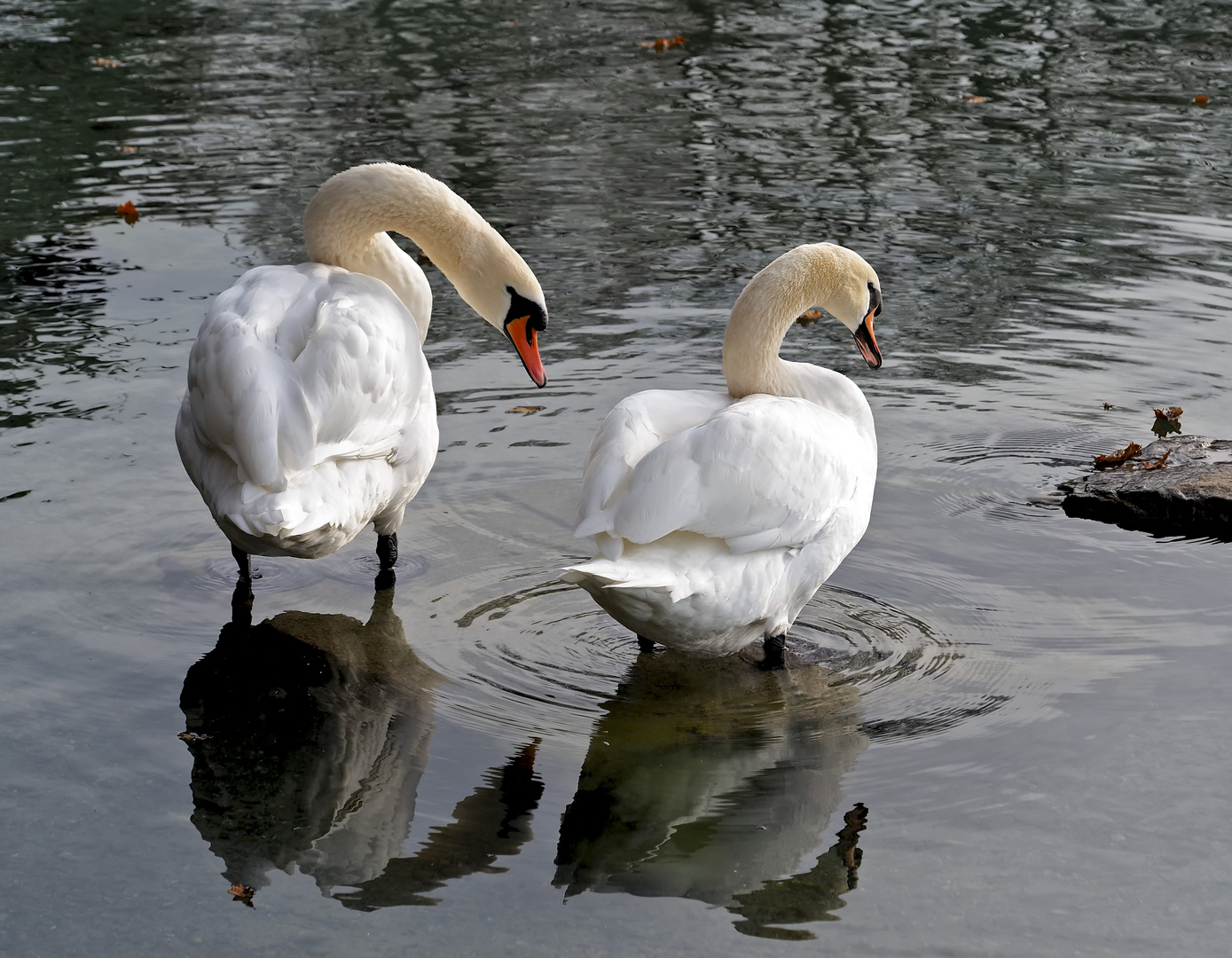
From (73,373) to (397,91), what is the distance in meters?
6.47

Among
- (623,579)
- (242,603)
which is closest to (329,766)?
(623,579)

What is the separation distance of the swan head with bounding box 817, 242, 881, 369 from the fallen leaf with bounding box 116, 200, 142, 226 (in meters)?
5.69

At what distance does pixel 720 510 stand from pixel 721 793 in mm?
805

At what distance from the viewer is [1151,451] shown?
20.0ft

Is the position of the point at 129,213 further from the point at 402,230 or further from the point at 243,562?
the point at 243,562

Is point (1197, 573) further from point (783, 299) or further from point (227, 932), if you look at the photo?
point (227, 932)

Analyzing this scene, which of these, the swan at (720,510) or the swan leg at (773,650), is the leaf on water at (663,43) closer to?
the swan at (720,510)

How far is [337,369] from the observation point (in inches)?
183

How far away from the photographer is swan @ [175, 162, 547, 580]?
4.45 metres

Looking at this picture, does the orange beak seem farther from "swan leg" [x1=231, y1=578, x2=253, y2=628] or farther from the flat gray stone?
the flat gray stone

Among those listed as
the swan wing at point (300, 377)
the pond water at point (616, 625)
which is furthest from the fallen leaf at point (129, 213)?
the swan wing at point (300, 377)

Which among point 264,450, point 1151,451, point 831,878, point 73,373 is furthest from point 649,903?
point 73,373

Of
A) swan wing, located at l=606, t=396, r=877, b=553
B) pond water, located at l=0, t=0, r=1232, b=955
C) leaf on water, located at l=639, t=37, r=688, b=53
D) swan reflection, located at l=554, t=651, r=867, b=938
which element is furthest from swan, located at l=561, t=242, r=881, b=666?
leaf on water, located at l=639, t=37, r=688, b=53

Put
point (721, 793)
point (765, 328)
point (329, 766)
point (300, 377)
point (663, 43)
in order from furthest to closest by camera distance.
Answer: point (663, 43), point (765, 328), point (300, 377), point (329, 766), point (721, 793)
